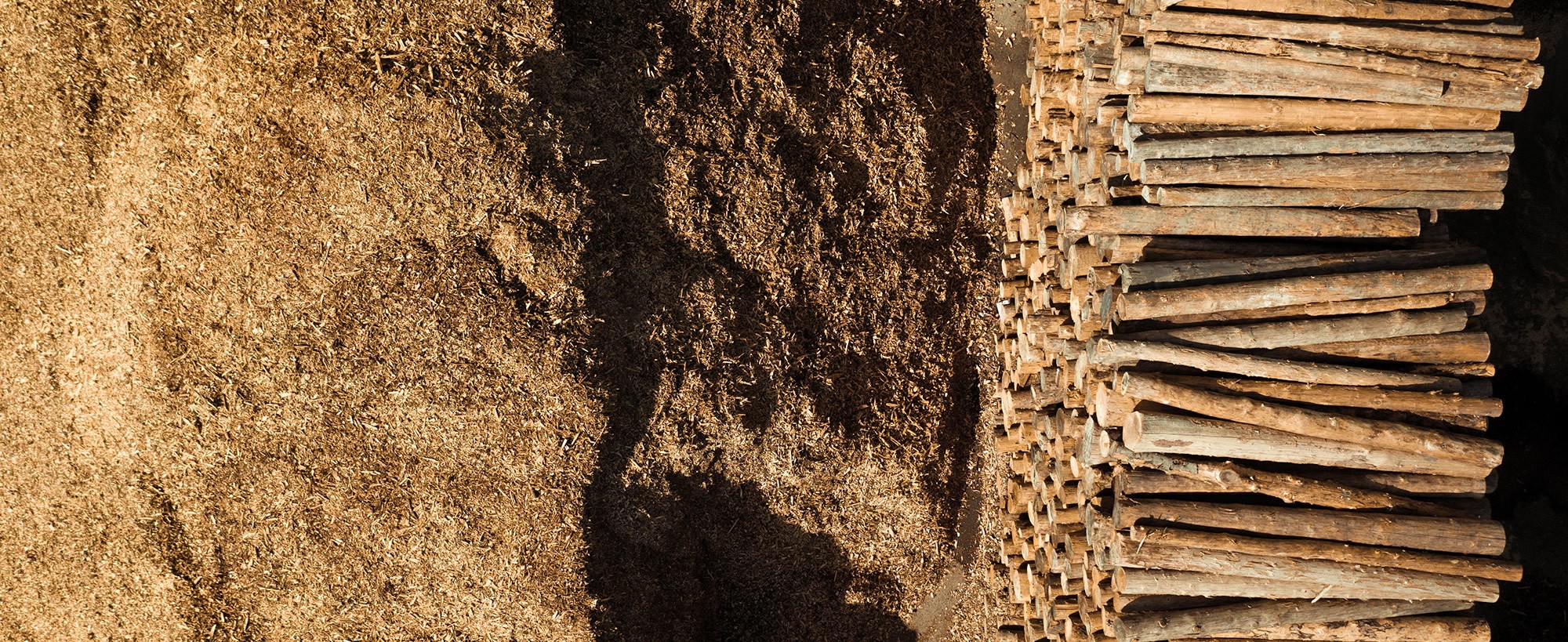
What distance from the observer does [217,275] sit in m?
6.05

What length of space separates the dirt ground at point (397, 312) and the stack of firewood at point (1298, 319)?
2.66 meters

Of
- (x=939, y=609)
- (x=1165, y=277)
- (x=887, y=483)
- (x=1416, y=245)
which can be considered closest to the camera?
(x=1165, y=277)

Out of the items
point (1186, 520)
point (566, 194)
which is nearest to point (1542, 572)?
point (1186, 520)

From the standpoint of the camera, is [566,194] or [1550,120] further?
[1550,120]

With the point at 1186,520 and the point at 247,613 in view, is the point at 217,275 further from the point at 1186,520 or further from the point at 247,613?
the point at 1186,520

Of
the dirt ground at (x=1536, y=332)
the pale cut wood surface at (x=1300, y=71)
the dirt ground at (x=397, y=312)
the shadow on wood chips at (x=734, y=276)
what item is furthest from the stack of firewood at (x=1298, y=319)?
the dirt ground at (x=1536, y=332)

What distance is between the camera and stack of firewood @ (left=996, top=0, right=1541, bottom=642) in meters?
5.37

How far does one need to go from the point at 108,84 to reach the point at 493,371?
3.45 meters

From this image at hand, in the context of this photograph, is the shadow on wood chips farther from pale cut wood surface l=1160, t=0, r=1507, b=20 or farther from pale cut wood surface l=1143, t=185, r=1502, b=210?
pale cut wood surface l=1160, t=0, r=1507, b=20

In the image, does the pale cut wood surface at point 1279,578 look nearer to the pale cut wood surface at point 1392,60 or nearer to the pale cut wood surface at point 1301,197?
the pale cut wood surface at point 1301,197

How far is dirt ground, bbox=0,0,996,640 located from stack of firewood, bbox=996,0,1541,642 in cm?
266

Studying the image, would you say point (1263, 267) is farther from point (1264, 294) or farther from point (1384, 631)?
point (1384, 631)

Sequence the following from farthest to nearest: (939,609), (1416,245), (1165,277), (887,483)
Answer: (939,609), (887,483), (1416,245), (1165,277)

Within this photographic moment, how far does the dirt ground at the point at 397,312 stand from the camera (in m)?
6.01
